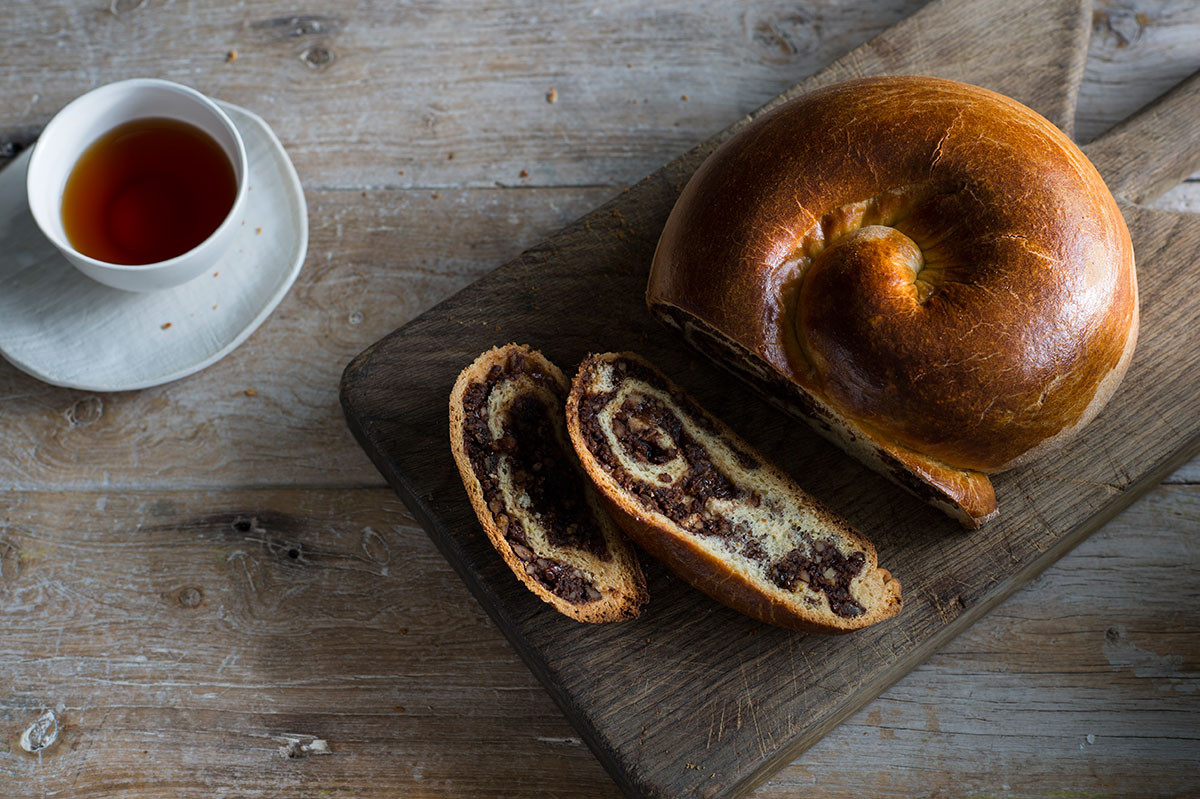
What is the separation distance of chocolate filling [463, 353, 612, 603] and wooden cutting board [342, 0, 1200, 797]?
130 millimetres

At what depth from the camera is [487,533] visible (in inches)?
74.5

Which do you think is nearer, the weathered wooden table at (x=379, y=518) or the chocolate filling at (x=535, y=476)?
the chocolate filling at (x=535, y=476)

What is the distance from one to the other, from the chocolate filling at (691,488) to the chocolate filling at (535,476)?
13 cm

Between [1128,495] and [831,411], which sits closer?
[831,411]

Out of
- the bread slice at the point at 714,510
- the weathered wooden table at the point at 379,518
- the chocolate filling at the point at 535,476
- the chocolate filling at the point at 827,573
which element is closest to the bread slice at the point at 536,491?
the chocolate filling at the point at 535,476

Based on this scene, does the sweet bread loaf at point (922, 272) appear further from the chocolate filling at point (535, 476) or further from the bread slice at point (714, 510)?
the chocolate filling at point (535, 476)

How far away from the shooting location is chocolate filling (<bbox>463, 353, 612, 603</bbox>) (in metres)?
1.93

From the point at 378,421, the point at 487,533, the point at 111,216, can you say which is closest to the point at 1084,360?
the point at 487,533

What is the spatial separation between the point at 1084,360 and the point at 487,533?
4.24ft

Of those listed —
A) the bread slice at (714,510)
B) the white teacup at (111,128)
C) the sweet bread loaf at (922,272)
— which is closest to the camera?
the sweet bread loaf at (922,272)

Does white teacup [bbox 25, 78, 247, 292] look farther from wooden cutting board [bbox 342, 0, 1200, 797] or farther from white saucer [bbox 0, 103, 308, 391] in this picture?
wooden cutting board [bbox 342, 0, 1200, 797]

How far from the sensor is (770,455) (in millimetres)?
2117

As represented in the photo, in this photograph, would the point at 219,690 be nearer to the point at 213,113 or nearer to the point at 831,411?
the point at 213,113

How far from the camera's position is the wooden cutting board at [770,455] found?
1953mm
